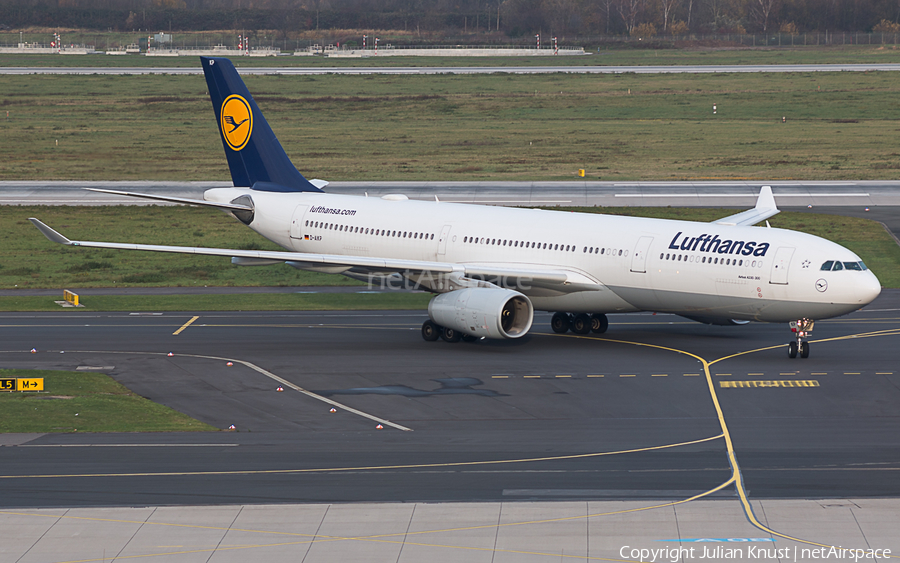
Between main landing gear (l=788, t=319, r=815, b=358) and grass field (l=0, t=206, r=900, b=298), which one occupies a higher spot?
main landing gear (l=788, t=319, r=815, b=358)

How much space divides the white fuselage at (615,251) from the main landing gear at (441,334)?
9.40ft

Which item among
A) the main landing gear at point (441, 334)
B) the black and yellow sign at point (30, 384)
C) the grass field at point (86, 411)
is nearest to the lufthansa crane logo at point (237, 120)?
the main landing gear at point (441, 334)

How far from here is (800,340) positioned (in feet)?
123

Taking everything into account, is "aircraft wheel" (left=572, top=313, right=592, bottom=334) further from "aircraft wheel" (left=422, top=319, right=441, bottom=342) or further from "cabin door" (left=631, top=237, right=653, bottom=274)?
"aircraft wheel" (left=422, top=319, right=441, bottom=342)

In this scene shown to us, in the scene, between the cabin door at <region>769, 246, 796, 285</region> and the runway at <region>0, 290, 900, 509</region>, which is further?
the cabin door at <region>769, 246, 796, 285</region>

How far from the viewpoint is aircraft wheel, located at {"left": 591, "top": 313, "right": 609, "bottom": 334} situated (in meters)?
42.3

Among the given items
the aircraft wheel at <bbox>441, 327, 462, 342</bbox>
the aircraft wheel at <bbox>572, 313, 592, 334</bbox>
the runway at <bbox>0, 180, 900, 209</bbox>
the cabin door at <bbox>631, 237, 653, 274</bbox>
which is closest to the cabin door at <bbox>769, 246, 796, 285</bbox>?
the cabin door at <bbox>631, 237, 653, 274</bbox>

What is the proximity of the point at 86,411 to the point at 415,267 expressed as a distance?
13813mm

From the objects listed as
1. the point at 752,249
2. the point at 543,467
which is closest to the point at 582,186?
the point at 752,249

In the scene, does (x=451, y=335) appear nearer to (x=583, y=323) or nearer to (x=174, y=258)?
(x=583, y=323)

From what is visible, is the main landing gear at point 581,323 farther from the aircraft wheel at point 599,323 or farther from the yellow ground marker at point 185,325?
the yellow ground marker at point 185,325

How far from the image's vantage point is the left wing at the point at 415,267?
39.8 metres

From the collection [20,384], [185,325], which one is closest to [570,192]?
[185,325]

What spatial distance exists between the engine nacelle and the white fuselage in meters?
1.57
